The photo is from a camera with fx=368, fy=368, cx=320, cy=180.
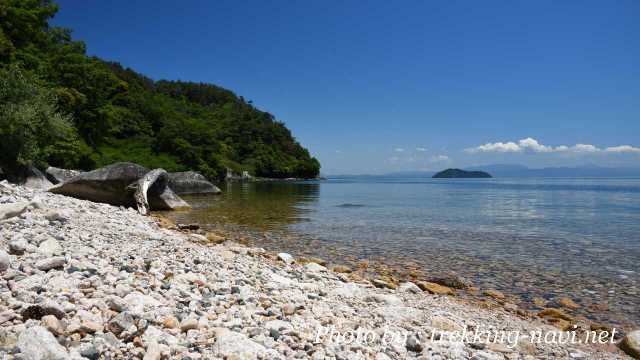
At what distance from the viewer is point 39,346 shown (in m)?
3.36

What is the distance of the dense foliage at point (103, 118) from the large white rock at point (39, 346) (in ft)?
71.2

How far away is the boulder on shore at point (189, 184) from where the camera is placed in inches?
1702

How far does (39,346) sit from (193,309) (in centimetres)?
186

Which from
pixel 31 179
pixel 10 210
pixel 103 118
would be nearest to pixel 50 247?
pixel 10 210

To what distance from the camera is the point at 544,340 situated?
6.32 meters

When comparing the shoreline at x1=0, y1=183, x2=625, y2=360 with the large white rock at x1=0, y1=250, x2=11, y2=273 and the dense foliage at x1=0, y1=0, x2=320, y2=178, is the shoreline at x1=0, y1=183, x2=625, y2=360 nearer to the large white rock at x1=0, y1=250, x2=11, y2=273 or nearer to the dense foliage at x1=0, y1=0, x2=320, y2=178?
the large white rock at x1=0, y1=250, x2=11, y2=273

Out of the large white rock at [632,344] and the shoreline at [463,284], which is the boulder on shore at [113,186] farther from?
the large white rock at [632,344]

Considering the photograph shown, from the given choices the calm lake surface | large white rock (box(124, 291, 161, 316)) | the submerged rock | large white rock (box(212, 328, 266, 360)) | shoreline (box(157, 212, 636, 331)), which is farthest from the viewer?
the calm lake surface

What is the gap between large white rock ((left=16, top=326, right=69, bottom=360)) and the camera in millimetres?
3297

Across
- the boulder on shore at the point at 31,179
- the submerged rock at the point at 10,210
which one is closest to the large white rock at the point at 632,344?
the submerged rock at the point at 10,210

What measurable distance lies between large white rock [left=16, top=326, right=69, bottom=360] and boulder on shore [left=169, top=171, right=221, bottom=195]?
41598mm

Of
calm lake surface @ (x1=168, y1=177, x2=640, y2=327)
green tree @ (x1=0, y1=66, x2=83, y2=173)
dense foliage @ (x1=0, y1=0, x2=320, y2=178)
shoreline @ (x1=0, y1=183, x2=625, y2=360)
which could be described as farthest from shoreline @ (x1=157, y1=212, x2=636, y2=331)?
dense foliage @ (x1=0, y1=0, x2=320, y2=178)

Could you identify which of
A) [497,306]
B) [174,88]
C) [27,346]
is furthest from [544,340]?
[174,88]

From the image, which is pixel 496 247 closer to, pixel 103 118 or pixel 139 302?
pixel 139 302
